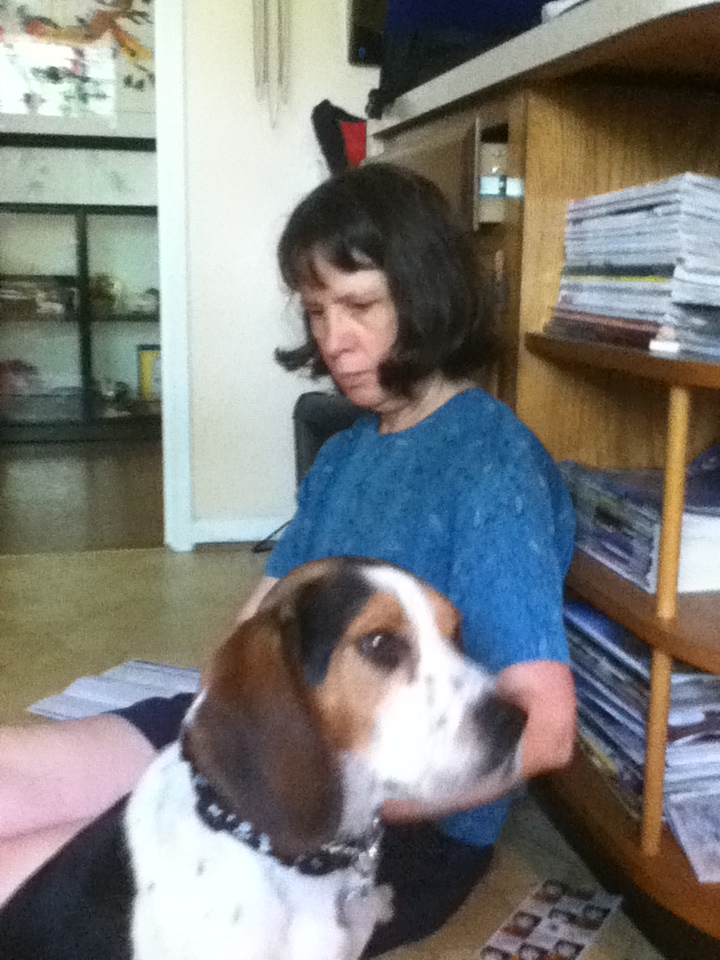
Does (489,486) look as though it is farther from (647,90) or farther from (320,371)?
(647,90)

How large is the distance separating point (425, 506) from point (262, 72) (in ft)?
6.40

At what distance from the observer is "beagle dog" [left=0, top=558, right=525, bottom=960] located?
80cm

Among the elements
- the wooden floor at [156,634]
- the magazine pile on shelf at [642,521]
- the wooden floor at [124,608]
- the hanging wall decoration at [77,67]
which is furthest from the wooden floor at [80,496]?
the magazine pile on shelf at [642,521]

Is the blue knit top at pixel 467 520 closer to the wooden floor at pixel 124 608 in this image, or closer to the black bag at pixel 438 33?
the wooden floor at pixel 124 608

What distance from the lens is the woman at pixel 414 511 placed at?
0.96 metres

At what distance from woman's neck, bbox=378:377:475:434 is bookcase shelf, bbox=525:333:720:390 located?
6.1 inches

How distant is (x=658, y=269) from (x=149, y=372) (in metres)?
4.04

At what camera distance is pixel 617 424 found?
144cm

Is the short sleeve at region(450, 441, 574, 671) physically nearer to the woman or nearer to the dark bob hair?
the woman

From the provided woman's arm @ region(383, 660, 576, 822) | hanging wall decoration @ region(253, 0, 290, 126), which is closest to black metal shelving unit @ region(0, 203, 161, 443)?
hanging wall decoration @ region(253, 0, 290, 126)

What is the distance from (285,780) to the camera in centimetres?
79

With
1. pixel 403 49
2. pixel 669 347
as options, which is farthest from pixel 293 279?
pixel 403 49

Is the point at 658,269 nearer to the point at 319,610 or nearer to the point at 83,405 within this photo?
the point at 319,610

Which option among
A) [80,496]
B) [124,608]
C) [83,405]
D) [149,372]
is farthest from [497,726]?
[149,372]
